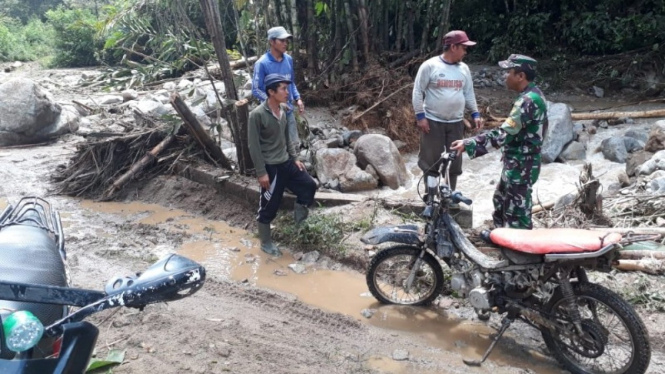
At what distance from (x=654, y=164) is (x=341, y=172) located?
153 inches

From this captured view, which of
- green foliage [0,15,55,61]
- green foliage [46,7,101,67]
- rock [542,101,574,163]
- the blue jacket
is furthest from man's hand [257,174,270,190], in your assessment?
green foliage [0,15,55,61]

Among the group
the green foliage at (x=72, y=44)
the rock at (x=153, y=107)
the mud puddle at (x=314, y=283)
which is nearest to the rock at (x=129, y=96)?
the rock at (x=153, y=107)

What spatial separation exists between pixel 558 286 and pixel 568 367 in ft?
1.78

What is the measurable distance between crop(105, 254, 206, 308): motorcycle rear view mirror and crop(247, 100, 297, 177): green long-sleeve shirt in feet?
11.0

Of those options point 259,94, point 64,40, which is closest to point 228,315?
point 259,94

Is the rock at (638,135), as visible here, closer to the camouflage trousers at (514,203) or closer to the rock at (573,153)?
the rock at (573,153)

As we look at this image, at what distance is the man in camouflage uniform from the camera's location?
445 centimetres

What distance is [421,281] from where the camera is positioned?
4.78 metres

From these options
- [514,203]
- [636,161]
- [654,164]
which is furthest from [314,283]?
[636,161]

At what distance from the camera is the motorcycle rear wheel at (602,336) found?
345cm

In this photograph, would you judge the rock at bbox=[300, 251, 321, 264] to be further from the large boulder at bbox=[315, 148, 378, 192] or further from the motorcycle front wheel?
the large boulder at bbox=[315, 148, 378, 192]

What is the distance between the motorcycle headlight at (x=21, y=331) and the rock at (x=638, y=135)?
8.86 metres

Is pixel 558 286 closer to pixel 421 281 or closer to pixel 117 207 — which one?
pixel 421 281

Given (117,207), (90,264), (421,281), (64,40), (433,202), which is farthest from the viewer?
(64,40)
